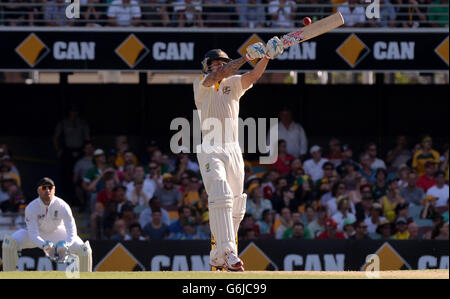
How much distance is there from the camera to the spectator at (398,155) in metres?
17.8

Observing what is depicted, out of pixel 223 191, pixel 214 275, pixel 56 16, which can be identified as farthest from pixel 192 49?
pixel 214 275

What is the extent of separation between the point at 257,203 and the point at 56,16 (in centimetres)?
423

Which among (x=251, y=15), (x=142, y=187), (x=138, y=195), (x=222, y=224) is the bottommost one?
(x=222, y=224)

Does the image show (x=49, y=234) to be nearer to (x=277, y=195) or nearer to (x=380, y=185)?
(x=277, y=195)

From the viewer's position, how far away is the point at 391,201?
1639cm

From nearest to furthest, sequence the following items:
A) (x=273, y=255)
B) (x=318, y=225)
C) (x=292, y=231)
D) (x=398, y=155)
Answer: (x=273, y=255) < (x=292, y=231) < (x=318, y=225) < (x=398, y=155)

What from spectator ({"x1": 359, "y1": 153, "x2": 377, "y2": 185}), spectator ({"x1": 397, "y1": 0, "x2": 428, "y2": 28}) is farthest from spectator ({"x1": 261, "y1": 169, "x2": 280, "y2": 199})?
spectator ({"x1": 397, "y1": 0, "x2": 428, "y2": 28})

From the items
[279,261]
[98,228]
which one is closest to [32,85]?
[98,228]

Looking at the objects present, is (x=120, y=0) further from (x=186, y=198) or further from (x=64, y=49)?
(x=186, y=198)

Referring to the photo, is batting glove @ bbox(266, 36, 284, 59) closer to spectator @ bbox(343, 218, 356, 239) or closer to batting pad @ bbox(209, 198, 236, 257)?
batting pad @ bbox(209, 198, 236, 257)

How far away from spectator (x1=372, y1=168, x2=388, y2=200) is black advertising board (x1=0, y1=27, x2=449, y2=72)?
1.60 m

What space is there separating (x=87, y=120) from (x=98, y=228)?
358 centimetres

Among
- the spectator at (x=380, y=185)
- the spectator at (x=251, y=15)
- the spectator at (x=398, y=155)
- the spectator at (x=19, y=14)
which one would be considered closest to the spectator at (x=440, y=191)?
the spectator at (x=380, y=185)

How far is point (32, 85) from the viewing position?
19781 mm
